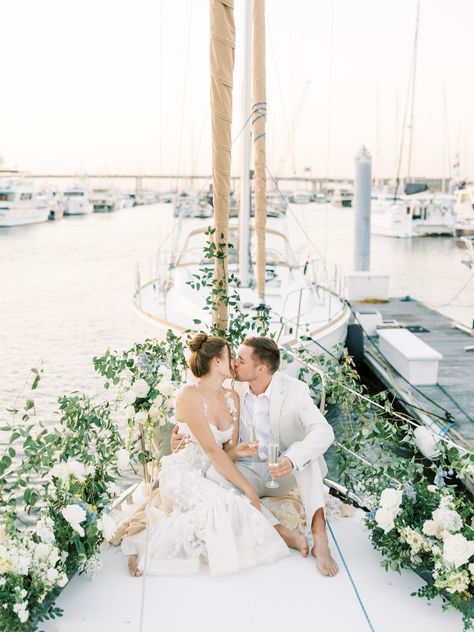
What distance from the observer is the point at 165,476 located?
3807mm

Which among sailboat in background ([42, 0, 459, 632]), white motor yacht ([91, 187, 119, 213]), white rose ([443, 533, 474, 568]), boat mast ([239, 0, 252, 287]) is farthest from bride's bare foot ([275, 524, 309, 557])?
white motor yacht ([91, 187, 119, 213])

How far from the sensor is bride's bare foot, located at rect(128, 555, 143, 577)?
336cm

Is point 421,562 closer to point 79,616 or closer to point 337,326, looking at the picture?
point 79,616

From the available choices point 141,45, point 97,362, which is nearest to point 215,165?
point 97,362

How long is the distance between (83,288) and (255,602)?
25.6m

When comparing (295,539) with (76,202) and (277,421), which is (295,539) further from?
(76,202)

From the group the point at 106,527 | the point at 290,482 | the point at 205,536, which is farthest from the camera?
the point at 290,482

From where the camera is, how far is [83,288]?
91.1 feet

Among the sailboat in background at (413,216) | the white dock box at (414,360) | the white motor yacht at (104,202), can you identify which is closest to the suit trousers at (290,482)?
the white dock box at (414,360)

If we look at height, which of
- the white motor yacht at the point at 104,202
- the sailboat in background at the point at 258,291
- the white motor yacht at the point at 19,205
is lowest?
the white motor yacht at the point at 104,202

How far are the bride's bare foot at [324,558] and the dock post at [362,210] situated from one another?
53.3 ft

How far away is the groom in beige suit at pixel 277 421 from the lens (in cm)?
366

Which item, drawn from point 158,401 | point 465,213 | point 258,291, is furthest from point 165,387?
point 465,213

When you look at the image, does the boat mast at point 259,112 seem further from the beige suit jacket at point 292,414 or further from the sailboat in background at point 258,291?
the beige suit jacket at point 292,414
